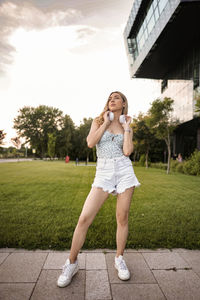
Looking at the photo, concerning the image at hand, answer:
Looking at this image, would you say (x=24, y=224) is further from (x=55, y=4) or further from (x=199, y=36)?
(x=199, y=36)

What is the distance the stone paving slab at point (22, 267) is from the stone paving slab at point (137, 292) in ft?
3.08

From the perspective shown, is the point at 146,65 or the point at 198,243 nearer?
the point at 198,243

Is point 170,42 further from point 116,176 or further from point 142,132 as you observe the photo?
point 116,176

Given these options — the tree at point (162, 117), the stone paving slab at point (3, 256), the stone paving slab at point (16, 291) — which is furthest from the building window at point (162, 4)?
the stone paving slab at point (16, 291)

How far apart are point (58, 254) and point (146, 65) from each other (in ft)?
97.1

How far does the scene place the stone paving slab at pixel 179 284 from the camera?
185 cm

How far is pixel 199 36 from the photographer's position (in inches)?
835

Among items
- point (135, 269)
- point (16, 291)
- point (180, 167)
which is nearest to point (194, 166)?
point (180, 167)

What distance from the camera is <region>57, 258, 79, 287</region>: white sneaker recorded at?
1.93 meters

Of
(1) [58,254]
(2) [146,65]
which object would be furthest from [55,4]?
(2) [146,65]

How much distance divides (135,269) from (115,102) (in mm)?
2172

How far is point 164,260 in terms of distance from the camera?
8.27 ft

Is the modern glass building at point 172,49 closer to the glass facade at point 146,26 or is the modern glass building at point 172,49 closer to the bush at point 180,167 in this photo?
the glass facade at point 146,26

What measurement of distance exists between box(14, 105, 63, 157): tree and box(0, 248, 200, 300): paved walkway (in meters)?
48.5
